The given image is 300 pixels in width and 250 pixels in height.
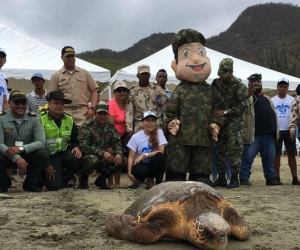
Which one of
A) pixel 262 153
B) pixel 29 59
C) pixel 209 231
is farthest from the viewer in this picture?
pixel 29 59

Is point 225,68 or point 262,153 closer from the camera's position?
point 225,68

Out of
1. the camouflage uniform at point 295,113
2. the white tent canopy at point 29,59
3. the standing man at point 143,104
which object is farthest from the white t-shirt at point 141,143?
the white tent canopy at point 29,59

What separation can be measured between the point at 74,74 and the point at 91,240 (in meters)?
3.65

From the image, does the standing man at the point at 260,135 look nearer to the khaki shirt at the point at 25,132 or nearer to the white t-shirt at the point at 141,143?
the white t-shirt at the point at 141,143

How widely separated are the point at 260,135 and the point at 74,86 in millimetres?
2692

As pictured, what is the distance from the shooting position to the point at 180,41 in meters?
6.37

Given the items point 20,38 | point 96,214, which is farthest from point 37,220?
point 20,38

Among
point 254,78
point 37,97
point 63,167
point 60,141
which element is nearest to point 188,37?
point 254,78

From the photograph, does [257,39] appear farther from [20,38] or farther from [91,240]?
[91,240]

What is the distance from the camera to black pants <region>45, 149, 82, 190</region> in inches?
248

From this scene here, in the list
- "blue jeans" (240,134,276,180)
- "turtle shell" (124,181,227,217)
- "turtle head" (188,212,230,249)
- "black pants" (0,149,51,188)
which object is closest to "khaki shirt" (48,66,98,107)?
"black pants" (0,149,51,188)

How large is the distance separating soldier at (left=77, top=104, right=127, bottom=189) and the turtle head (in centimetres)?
298

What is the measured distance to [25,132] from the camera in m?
6.17

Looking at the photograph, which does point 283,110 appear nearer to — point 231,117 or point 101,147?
point 231,117
